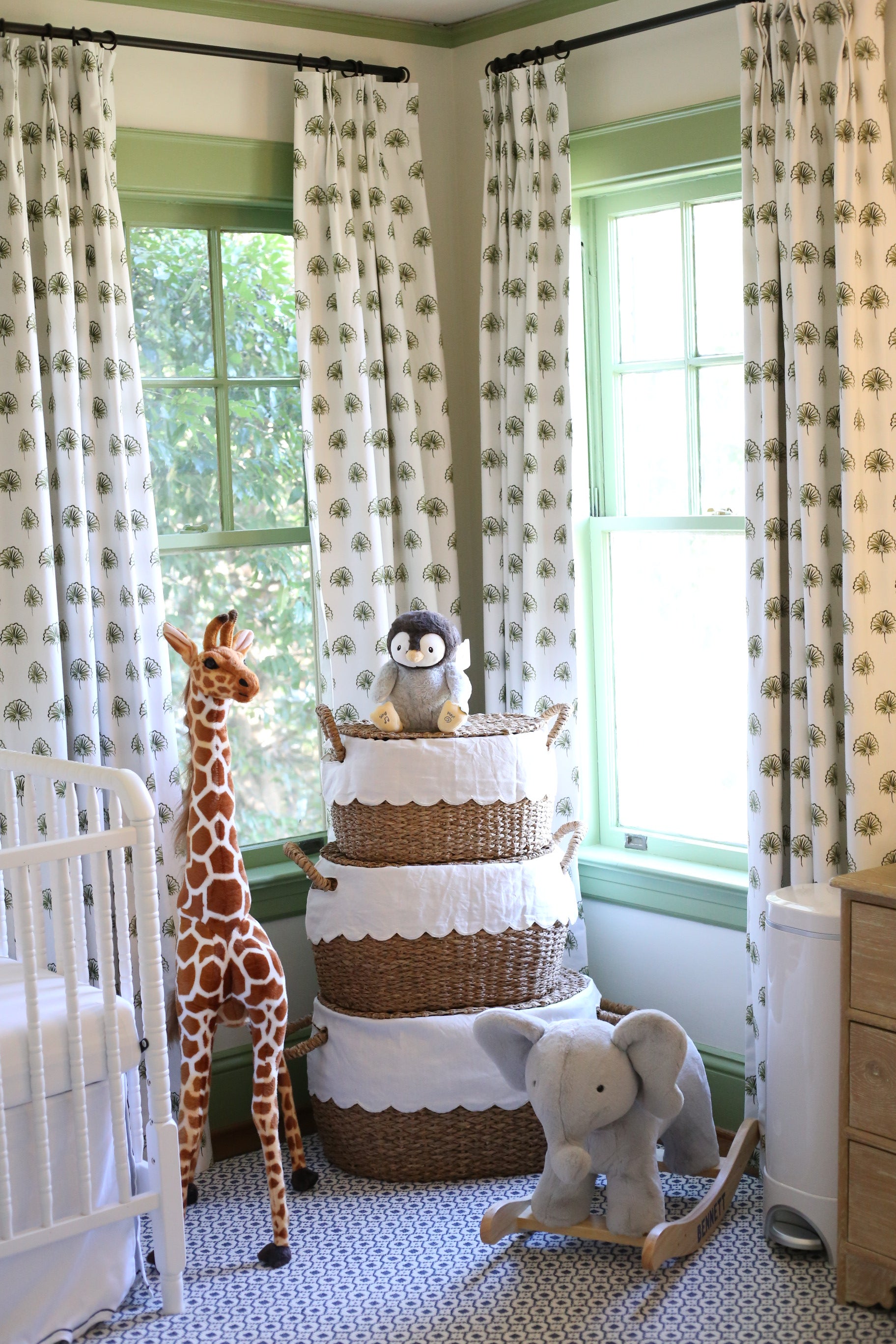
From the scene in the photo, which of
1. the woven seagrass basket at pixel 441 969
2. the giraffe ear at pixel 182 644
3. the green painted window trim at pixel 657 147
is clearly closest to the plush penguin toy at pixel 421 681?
the woven seagrass basket at pixel 441 969

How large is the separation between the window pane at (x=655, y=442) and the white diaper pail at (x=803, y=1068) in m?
1.07

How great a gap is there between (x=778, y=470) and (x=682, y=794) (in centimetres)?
90

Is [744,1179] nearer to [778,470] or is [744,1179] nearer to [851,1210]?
[851,1210]

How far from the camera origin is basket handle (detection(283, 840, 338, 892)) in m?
2.97

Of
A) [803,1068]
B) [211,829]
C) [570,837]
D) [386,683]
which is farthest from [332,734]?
[803,1068]

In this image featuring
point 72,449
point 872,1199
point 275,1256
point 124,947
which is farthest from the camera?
point 72,449

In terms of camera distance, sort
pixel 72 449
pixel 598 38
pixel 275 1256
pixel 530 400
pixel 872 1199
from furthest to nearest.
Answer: pixel 530 400
pixel 598 38
pixel 72 449
pixel 275 1256
pixel 872 1199

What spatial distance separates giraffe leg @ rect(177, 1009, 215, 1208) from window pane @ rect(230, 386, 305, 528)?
1226 millimetres

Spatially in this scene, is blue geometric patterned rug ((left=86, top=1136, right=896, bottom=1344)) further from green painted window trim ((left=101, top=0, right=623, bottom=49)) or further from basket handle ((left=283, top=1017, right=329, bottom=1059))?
green painted window trim ((left=101, top=0, right=623, bottom=49))

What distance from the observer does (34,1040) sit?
7.25 ft

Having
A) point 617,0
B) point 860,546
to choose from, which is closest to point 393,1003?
point 860,546

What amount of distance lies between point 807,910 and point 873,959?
23 centimetres

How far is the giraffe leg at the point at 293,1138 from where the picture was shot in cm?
284

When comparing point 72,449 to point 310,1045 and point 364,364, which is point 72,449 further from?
point 310,1045
